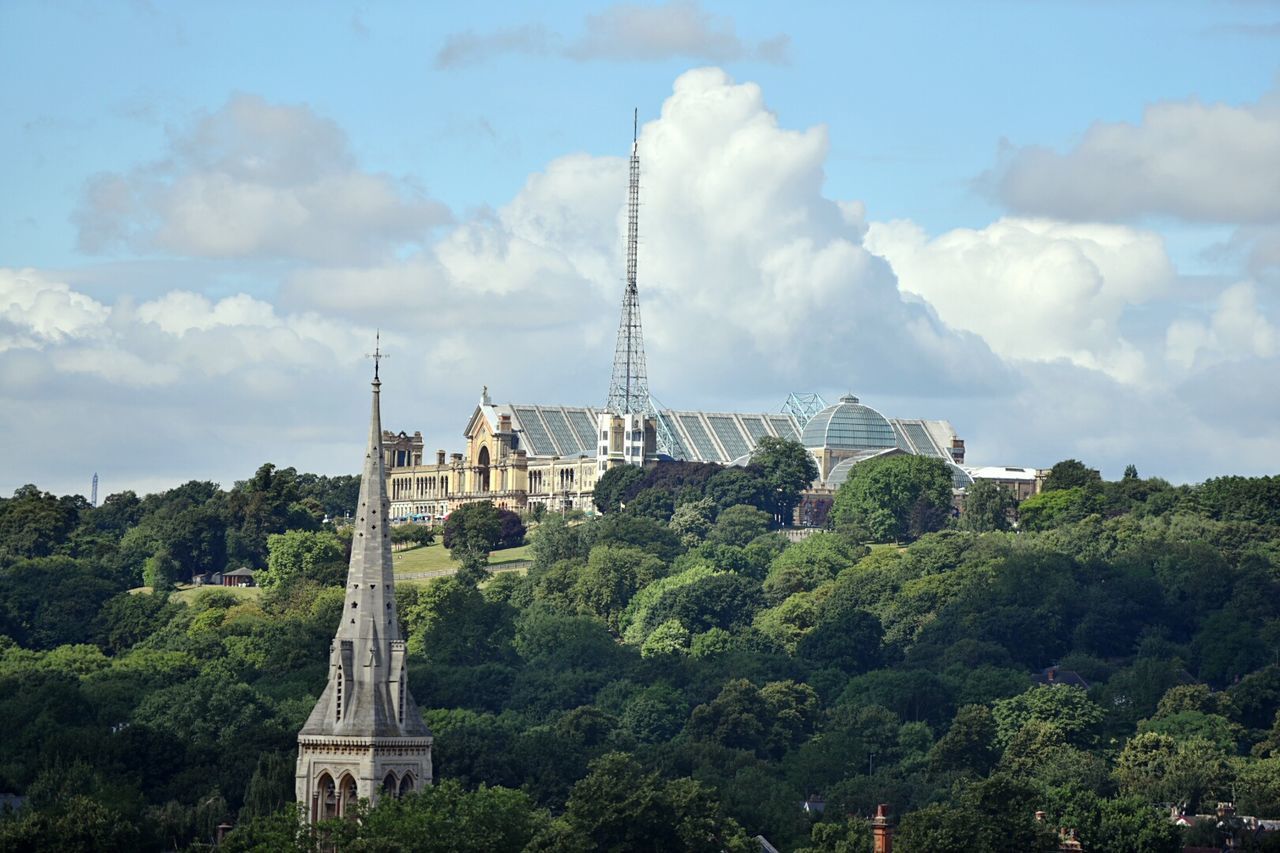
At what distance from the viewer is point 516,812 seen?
11806 centimetres

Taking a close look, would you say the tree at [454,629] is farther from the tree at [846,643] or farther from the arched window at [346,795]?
the arched window at [346,795]

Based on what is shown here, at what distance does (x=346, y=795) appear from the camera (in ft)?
350

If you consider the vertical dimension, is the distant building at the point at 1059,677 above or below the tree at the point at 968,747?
above

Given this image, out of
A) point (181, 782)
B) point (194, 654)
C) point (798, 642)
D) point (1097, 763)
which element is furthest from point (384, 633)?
point (798, 642)

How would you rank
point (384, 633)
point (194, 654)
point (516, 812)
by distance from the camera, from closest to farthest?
point (384, 633)
point (516, 812)
point (194, 654)

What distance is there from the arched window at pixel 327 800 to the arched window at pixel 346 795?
0.53 feet

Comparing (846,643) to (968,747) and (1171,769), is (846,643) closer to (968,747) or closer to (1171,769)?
(968,747)

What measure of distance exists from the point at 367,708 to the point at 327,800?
3.20m

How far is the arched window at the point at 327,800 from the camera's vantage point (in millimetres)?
106938

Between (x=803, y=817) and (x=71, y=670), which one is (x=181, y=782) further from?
(x=71, y=670)

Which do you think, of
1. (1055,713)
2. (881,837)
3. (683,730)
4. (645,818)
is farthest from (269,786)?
(1055,713)

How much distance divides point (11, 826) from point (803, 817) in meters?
36.4

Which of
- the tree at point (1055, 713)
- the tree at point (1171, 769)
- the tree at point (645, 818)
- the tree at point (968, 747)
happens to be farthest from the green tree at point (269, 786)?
the tree at point (1055, 713)

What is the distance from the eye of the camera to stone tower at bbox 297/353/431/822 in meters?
106
